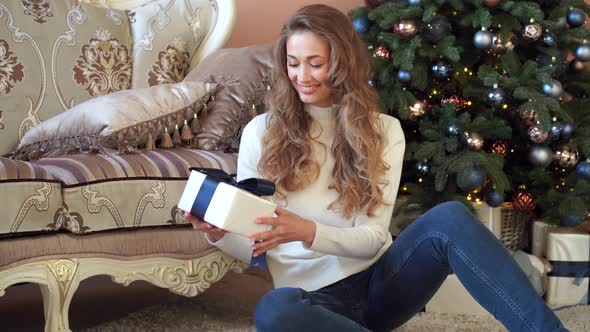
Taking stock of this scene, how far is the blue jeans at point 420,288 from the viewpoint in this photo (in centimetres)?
125

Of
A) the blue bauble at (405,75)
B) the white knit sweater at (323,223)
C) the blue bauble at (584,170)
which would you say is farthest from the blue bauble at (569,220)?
the white knit sweater at (323,223)

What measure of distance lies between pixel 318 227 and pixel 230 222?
222mm

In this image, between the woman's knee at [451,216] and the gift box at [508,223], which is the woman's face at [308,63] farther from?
the gift box at [508,223]

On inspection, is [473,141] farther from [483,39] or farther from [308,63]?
[308,63]

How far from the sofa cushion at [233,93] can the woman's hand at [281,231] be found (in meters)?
0.51

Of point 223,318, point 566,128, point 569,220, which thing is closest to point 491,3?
point 566,128

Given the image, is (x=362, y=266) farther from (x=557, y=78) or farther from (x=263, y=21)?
(x=263, y=21)

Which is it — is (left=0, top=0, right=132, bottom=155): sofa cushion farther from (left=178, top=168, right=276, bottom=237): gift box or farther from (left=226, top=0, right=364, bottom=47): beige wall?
(left=178, top=168, right=276, bottom=237): gift box

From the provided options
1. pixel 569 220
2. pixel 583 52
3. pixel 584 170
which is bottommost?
pixel 569 220

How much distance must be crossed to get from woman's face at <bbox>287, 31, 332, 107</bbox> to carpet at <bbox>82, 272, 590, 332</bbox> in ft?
2.17

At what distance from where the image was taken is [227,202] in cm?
118

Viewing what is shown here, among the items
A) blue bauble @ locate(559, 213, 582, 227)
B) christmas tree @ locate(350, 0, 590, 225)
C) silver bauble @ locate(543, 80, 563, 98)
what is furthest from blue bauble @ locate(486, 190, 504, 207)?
silver bauble @ locate(543, 80, 563, 98)

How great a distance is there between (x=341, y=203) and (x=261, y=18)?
154 cm

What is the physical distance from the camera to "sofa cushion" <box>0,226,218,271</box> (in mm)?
1396
